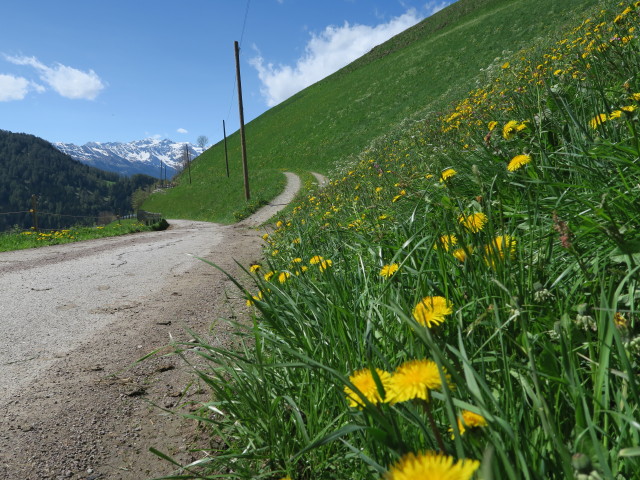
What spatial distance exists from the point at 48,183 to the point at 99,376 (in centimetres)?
20686

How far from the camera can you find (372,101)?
35844mm

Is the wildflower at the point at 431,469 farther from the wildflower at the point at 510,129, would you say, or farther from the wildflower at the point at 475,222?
the wildflower at the point at 510,129

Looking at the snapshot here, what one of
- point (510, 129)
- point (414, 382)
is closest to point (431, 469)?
point (414, 382)

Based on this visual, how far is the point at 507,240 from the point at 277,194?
23321 mm

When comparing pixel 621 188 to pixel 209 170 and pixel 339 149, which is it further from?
pixel 209 170

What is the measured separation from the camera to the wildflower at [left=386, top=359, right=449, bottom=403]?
761 mm

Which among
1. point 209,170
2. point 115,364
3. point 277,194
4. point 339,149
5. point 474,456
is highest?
point 209,170

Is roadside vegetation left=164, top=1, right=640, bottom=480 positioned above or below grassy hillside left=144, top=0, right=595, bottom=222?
below

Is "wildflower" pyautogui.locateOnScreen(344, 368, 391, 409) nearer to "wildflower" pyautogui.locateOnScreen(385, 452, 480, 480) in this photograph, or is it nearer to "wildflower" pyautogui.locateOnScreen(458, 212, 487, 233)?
"wildflower" pyautogui.locateOnScreen(385, 452, 480, 480)

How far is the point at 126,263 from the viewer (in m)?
7.21

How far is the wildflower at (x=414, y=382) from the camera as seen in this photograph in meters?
0.76

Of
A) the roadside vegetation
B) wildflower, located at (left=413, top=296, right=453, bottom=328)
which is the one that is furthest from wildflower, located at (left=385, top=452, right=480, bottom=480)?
wildflower, located at (left=413, top=296, right=453, bottom=328)

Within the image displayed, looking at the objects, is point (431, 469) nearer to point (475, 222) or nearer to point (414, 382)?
point (414, 382)

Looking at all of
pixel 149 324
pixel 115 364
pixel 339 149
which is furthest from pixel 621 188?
pixel 339 149
